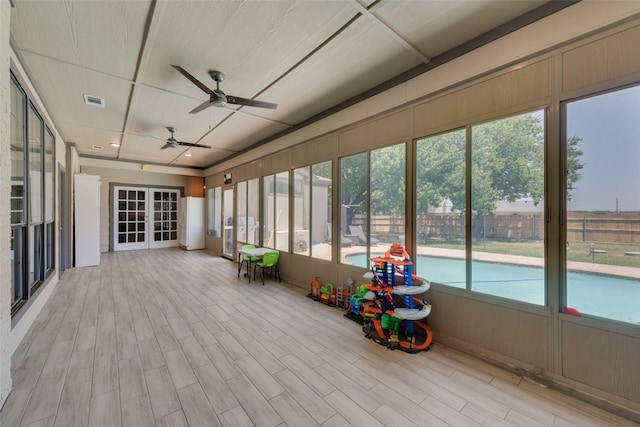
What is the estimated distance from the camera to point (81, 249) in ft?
20.3

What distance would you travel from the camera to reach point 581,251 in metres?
2.02

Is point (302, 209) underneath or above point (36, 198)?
underneath

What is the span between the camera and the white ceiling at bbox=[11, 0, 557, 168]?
2.09 m

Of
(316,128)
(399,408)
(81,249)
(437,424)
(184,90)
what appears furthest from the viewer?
(81,249)

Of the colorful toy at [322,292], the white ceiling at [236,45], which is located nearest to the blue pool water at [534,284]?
the colorful toy at [322,292]

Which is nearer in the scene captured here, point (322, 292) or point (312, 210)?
point (322, 292)

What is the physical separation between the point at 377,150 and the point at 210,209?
7193 mm

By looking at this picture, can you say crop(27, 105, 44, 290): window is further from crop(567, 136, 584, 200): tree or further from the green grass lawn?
crop(567, 136, 584, 200): tree

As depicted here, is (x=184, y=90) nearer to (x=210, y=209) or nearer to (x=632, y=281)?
(x=632, y=281)

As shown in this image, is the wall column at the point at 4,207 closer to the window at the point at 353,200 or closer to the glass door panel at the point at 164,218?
the window at the point at 353,200

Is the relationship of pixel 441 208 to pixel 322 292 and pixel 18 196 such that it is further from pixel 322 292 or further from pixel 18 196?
pixel 18 196

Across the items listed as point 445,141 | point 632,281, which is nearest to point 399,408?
point 632,281

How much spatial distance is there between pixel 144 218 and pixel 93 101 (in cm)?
619

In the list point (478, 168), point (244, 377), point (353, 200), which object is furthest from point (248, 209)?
point (478, 168)
